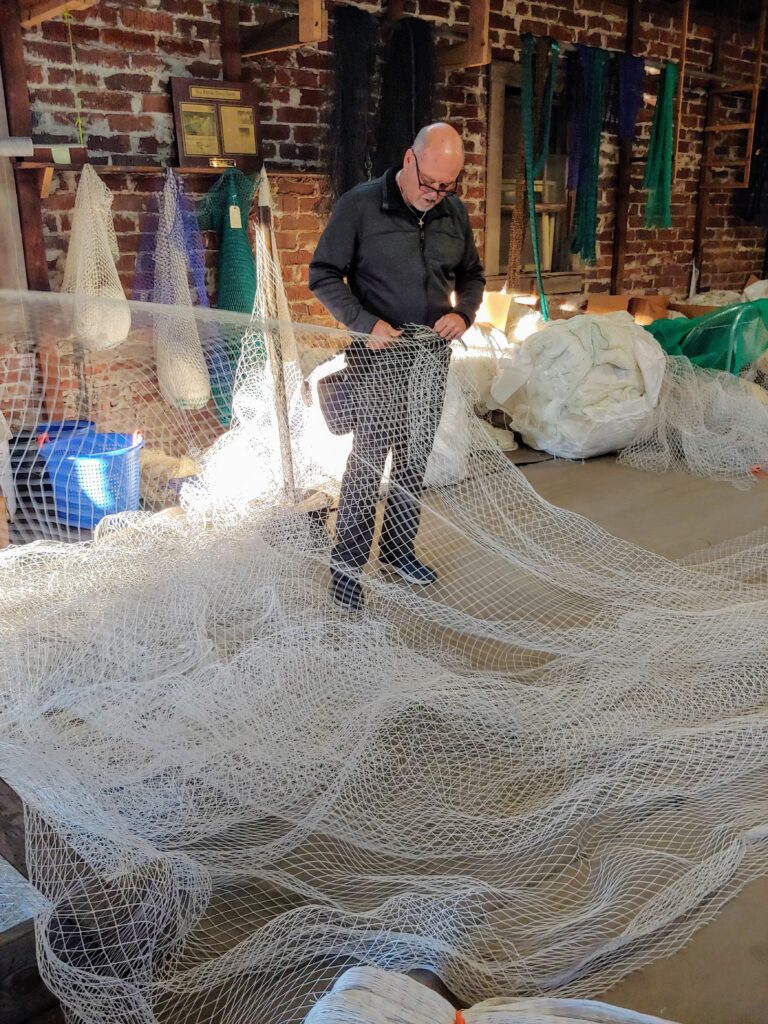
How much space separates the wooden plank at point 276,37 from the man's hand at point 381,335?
162 cm

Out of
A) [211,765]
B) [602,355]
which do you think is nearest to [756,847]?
[211,765]

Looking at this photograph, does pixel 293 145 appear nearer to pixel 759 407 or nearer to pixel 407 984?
pixel 759 407

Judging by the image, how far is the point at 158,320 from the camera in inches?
140

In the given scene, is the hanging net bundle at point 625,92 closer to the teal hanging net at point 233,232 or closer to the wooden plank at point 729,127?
the wooden plank at point 729,127

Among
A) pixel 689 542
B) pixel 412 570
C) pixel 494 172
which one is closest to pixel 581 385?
pixel 689 542

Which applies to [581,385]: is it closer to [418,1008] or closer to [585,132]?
[585,132]

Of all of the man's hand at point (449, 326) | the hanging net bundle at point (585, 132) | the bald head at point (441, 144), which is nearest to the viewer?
the bald head at point (441, 144)

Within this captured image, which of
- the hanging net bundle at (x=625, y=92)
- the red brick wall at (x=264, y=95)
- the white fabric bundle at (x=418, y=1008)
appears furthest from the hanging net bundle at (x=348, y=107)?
the white fabric bundle at (x=418, y=1008)

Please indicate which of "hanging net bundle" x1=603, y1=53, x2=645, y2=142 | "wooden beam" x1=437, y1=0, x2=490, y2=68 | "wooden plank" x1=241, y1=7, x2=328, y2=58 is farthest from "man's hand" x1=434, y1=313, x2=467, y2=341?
"hanging net bundle" x1=603, y1=53, x2=645, y2=142

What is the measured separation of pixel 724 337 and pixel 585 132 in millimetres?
1449

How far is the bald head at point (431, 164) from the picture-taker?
2510 millimetres

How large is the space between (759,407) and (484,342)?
4.48 feet

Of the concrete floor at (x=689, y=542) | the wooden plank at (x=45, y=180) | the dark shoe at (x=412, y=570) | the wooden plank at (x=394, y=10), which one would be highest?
the wooden plank at (x=394, y=10)

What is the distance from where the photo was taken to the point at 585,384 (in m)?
4.36
